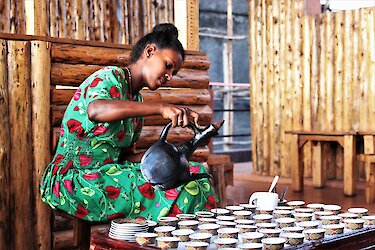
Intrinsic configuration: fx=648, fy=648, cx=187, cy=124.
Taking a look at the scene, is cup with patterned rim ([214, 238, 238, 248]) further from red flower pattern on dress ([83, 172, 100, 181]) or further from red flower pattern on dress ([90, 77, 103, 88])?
red flower pattern on dress ([90, 77, 103, 88])

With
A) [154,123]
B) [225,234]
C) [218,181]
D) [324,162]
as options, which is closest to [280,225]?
[225,234]

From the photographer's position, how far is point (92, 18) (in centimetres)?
873

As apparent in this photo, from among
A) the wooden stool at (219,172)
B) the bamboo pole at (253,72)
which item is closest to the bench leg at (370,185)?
the wooden stool at (219,172)

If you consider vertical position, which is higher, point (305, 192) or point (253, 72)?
point (253, 72)

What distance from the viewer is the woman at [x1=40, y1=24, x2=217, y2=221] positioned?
137 inches

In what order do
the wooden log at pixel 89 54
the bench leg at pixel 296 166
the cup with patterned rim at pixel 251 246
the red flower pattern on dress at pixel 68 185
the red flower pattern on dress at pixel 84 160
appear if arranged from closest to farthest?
the cup with patterned rim at pixel 251 246 → the red flower pattern on dress at pixel 68 185 → the red flower pattern on dress at pixel 84 160 → the wooden log at pixel 89 54 → the bench leg at pixel 296 166

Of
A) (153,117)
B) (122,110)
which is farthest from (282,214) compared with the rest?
(153,117)

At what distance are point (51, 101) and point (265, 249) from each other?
9.39 ft

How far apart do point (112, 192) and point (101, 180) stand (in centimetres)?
9

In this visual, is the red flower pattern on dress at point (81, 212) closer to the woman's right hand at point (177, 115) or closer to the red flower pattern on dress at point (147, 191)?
the red flower pattern on dress at point (147, 191)

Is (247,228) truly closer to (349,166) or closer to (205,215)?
(205,215)

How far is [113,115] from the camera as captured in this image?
10.8 ft

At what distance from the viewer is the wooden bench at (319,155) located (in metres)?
8.38

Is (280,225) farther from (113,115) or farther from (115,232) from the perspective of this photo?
(113,115)
